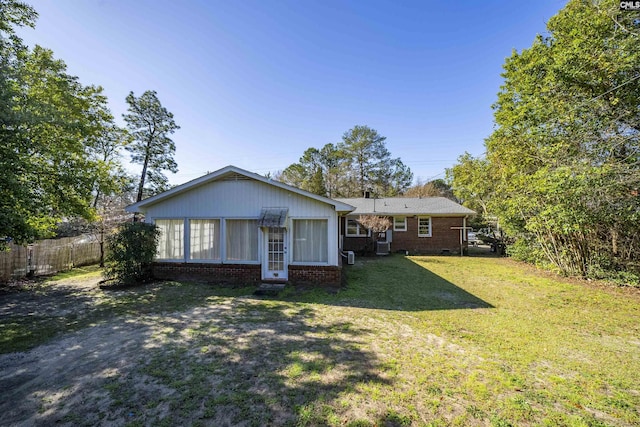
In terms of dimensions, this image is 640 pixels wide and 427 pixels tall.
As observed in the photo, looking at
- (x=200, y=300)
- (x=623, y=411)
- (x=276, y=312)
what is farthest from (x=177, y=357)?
(x=623, y=411)

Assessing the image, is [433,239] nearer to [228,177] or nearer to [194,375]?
[228,177]

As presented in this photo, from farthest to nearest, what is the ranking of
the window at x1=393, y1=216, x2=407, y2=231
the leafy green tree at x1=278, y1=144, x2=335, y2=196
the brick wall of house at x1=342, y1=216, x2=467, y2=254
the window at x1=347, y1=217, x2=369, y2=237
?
the leafy green tree at x1=278, y1=144, x2=335, y2=196
the window at x1=393, y1=216, x2=407, y2=231
the window at x1=347, y1=217, x2=369, y2=237
the brick wall of house at x1=342, y1=216, x2=467, y2=254

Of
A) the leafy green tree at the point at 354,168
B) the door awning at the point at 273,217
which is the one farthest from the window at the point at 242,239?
the leafy green tree at the point at 354,168

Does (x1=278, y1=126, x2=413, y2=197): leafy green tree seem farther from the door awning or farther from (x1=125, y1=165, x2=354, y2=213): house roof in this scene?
the door awning

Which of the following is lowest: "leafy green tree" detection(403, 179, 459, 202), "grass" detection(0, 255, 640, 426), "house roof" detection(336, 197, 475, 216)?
"grass" detection(0, 255, 640, 426)

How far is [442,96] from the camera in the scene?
14953mm

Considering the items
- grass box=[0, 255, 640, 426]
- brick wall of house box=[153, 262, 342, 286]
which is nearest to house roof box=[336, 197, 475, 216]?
brick wall of house box=[153, 262, 342, 286]

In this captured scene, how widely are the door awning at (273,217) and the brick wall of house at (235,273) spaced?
1.58 m

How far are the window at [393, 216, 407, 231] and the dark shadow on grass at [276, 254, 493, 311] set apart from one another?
271 inches

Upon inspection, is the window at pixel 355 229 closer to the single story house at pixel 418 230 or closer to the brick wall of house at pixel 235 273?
the single story house at pixel 418 230

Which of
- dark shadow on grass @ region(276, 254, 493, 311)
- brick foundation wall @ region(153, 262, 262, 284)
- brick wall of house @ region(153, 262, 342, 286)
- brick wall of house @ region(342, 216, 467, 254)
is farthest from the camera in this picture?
brick wall of house @ region(342, 216, 467, 254)

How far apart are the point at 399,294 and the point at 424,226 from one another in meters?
10.6

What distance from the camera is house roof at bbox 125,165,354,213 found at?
27.6 feet

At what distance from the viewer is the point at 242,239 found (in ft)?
29.8
